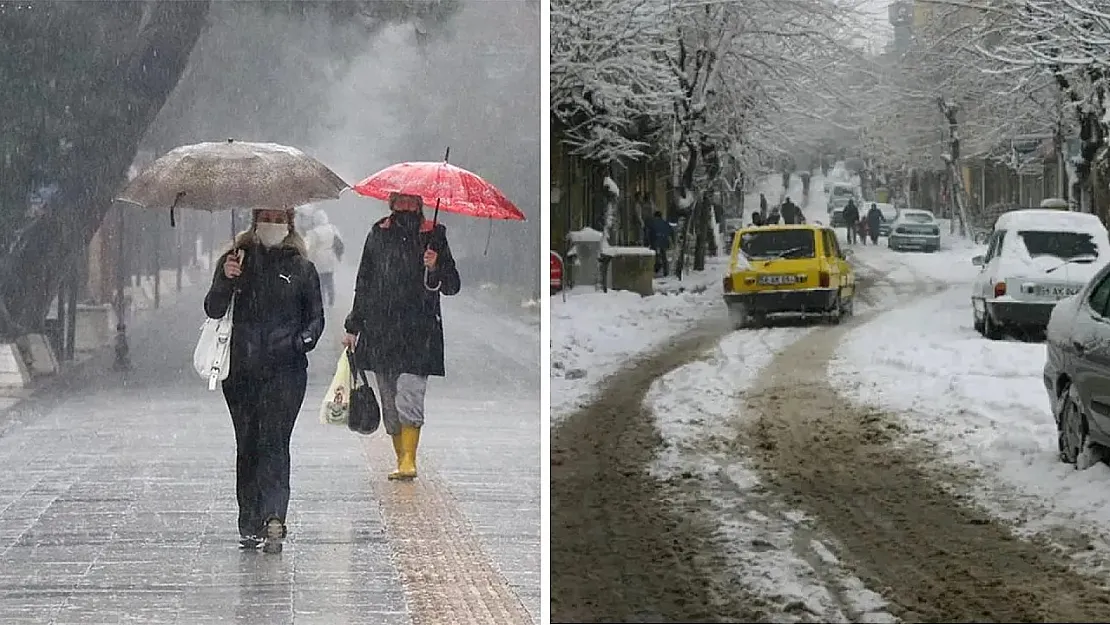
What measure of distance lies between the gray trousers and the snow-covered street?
0.56 metres

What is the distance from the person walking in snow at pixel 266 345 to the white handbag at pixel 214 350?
0.02 m

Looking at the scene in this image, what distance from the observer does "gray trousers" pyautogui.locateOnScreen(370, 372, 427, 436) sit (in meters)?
5.75

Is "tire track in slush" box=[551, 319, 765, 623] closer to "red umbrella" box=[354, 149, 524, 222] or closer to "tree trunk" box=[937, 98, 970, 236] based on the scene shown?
"red umbrella" box=[354, 149, 524, 222]

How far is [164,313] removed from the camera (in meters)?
5.58

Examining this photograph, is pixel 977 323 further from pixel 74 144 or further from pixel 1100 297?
pixel 74 144

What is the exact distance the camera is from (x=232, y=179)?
5449 millimetres

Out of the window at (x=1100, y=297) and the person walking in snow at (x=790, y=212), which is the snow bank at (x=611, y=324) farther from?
the window at (x=1100, y=297)

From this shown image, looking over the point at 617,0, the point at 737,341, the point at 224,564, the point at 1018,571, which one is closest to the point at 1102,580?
the point at 1018,571

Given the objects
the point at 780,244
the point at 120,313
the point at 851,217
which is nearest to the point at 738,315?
the point at 780,244

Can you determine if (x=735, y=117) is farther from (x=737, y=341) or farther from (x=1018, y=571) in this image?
(x=1018, y=571)

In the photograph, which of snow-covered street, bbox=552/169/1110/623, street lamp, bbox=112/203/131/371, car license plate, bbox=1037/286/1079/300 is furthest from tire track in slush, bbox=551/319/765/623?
street lamp, bbox=112/203/131/371

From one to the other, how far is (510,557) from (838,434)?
4.44 feet

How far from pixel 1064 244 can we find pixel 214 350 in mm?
3260

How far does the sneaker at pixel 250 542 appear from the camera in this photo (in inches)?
218
